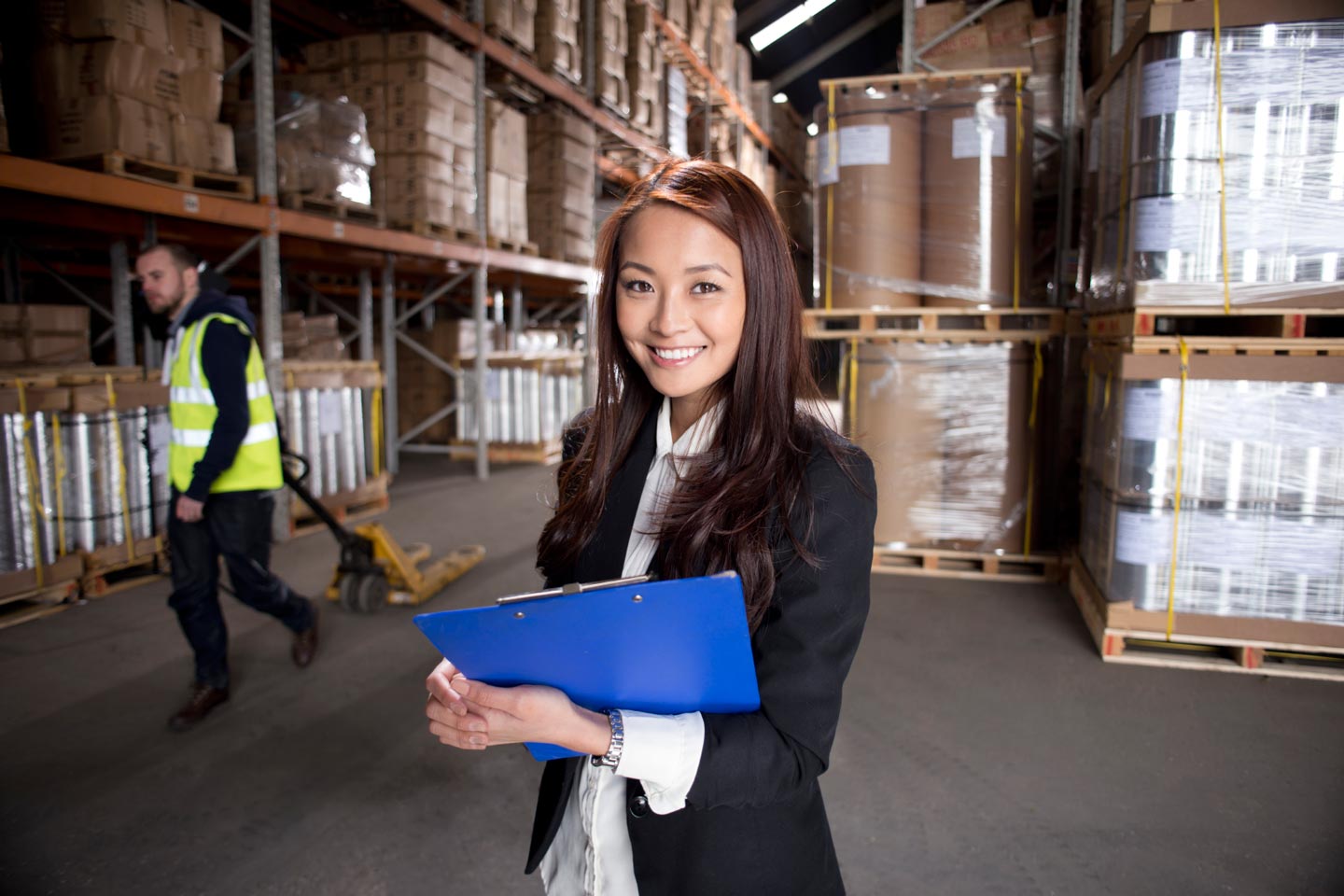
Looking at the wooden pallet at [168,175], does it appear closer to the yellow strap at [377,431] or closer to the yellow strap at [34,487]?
the yellow strap at [34,487]

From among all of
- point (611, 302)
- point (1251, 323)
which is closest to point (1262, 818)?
point (1251, 323)

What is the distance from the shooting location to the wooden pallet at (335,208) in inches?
237

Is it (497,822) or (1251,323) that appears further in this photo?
(1251,323)

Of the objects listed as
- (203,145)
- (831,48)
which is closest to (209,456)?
(203,145)

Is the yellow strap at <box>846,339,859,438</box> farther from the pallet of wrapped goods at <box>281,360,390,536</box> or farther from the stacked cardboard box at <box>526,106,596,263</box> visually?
the stacked cardboard box at <box>526,106,596,263</box>

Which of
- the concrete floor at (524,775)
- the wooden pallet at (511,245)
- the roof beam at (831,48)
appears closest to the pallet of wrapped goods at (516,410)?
the wooden pallet at (511,245)

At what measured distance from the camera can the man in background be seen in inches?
133

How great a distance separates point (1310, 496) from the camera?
11.6 ft

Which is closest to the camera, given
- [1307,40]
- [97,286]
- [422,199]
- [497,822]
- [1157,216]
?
[497,822]

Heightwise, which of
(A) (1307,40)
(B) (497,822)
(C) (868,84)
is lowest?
(B) (497,822)

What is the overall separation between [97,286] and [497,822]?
30.1 ft

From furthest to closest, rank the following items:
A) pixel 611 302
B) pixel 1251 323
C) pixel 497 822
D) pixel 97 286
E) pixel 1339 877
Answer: pixel 97 286 < pixel 1251 323 < pixel 497 822 < pixel 1339 877 < pixel 611 302

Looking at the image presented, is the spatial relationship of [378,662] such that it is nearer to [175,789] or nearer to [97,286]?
[175,789]

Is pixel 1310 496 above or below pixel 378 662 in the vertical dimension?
above
